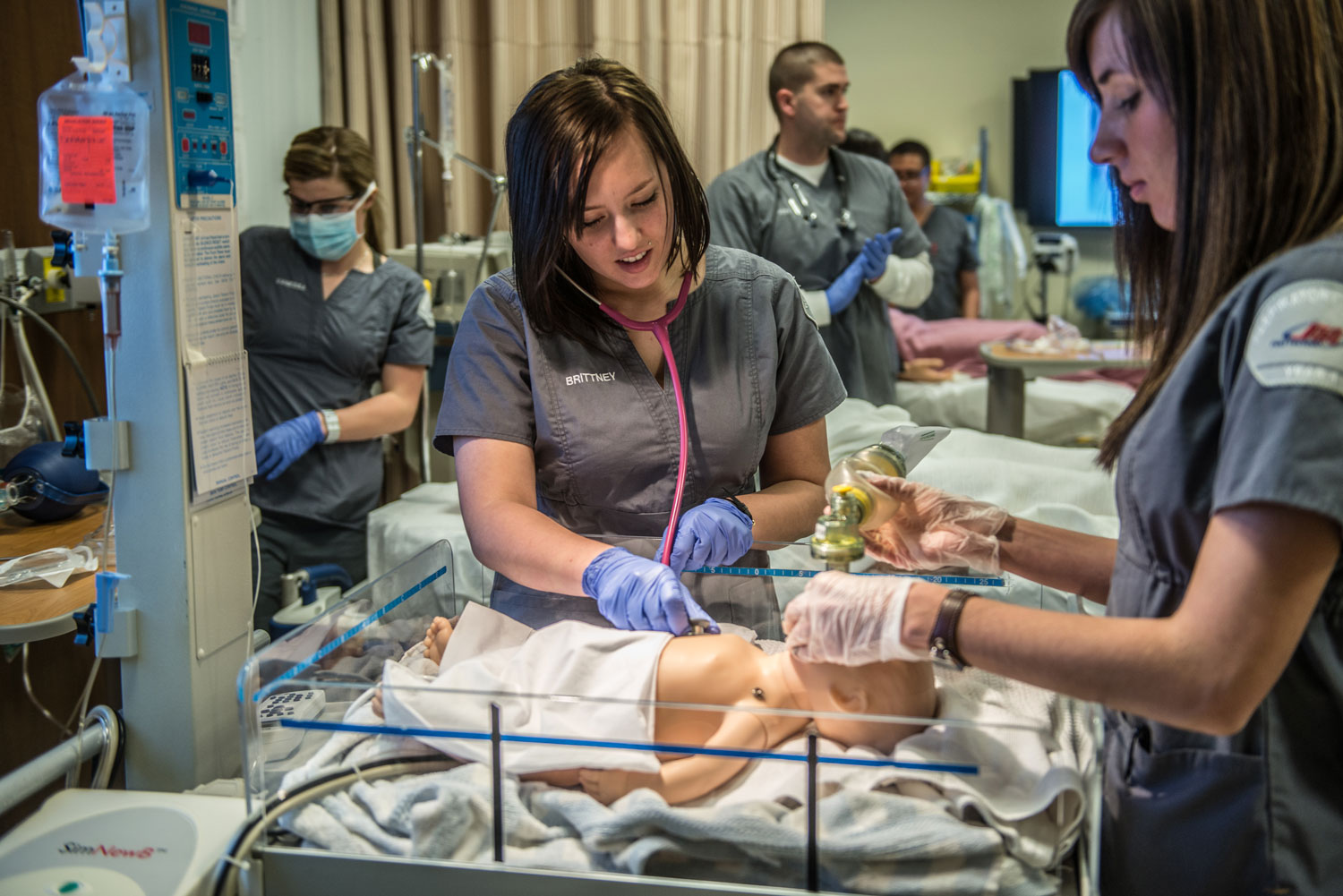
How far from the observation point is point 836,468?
1277mm

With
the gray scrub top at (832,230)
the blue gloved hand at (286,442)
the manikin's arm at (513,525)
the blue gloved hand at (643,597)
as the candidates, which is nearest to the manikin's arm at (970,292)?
the gray scrub top at (832,230)

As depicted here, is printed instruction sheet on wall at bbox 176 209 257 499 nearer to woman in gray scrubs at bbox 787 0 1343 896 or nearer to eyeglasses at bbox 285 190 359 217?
woman in gray scrubs at bbox 787 0 1343 896

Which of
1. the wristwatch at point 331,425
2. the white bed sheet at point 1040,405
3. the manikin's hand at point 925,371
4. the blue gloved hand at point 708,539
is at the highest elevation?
the blue gloved hand at point 708,539

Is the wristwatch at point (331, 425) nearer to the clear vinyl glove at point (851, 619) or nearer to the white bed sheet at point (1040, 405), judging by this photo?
the clear vinyl glove at point (851, 619)

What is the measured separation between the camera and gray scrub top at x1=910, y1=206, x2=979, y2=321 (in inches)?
200

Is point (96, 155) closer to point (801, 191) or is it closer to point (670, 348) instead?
point (670, 348)

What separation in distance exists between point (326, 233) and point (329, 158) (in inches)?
7.6

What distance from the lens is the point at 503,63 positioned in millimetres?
4059

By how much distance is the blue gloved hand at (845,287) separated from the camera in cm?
315

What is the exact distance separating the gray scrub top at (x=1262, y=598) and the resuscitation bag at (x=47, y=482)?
169 cm

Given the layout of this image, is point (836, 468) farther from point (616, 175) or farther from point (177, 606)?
point (177, 606)

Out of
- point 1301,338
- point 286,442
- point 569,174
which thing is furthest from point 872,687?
point 286,442

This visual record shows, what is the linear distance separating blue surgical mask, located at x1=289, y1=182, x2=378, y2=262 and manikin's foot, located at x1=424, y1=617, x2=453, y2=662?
1609 millimetres

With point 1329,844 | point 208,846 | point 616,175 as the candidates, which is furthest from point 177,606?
point 1329,844
